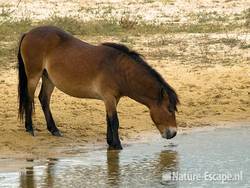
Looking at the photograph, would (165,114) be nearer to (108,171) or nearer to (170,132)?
(170,132)

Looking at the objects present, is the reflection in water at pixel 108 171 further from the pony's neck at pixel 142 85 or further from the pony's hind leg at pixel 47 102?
the pony's hind leg at pixel 47 102

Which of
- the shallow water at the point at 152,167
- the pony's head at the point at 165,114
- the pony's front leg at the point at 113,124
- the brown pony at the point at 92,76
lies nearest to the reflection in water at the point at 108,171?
the shallow water at the point at 152,167

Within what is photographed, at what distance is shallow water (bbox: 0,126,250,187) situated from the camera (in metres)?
7.79

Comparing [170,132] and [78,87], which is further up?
[78,87]

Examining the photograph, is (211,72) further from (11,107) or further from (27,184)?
(27,184)

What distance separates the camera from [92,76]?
938 cm

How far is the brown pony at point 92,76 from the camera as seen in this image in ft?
30.2

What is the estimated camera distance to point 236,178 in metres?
8.06

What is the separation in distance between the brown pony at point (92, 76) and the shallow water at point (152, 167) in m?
0.36

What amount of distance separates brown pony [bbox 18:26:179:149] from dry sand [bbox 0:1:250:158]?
0.37 metres

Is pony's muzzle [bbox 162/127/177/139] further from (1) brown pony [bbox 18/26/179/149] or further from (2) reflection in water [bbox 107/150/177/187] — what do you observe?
(2) reflection in water [bbox 107/150/177/187]

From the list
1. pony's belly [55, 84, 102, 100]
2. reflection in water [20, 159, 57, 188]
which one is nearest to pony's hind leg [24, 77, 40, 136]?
pony's belly [55, 84, 102, 100]

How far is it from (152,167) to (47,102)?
2.11 m

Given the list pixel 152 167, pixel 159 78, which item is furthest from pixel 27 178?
pixel 159 78
